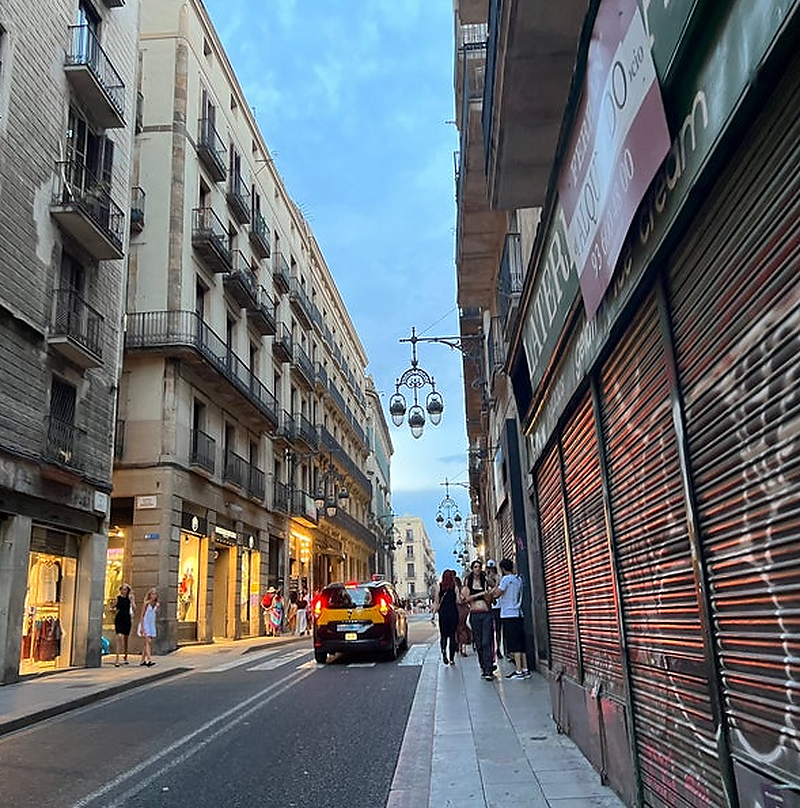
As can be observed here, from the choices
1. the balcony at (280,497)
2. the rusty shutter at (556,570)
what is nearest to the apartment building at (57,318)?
the rusty shutter at (556,570)

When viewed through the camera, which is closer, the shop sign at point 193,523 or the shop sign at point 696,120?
the shop sign at point 696,120

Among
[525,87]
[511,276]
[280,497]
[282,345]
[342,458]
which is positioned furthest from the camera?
[342,458]

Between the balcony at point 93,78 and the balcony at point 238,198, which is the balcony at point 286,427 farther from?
the balcony at point 93,78

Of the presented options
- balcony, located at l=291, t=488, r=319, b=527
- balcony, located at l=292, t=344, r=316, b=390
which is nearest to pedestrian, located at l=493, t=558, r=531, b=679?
balcony, located at l=291, t=488, r=319, b=527

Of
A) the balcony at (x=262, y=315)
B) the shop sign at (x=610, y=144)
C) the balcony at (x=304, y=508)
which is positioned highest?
the balcony at (x=262, y=315)

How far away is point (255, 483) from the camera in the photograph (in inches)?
1204

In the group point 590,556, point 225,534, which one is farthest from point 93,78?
point 590,556

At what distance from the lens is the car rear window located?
16453 millimetres

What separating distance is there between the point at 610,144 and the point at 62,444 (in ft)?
49.1

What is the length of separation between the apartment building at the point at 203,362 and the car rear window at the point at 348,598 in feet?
25.1

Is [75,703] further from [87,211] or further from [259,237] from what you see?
[259,237]

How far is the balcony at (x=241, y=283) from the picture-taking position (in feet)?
91.4

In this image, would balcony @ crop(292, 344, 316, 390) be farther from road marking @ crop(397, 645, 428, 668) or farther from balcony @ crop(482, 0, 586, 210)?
balcony @ crop(482, 0, 586, 210)

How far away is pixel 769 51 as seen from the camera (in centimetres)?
232
